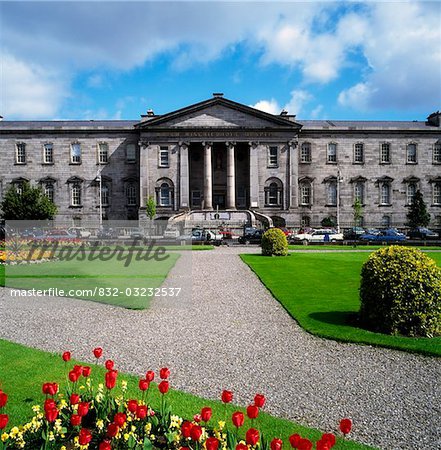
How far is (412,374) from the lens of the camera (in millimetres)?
7270

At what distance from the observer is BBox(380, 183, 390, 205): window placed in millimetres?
58594

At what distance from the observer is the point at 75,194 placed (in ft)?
189

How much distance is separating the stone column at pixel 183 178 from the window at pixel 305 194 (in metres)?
15.3

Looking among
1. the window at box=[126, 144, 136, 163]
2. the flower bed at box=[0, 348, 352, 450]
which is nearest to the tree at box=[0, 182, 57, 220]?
the window at box=[126, 144, 136, 163]

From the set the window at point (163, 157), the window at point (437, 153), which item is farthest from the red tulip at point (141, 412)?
the window at point (437, 153)

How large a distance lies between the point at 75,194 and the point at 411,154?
45.9 meters

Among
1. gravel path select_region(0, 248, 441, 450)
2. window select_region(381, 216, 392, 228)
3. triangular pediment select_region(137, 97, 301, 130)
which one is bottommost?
gravel path select_region(0, 248, 441, 450)

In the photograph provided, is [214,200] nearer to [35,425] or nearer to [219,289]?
[219,289]

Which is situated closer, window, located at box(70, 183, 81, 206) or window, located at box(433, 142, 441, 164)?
window, located at box(70, 183, 81, 206)

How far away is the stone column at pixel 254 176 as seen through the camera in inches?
2148

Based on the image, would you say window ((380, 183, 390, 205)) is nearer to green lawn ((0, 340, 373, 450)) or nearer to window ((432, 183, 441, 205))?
window ((432, 183, 441, 205))

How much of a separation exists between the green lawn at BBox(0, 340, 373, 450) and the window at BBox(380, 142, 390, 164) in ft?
188

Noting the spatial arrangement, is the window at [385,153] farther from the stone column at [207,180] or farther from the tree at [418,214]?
the stone column at [207,180]

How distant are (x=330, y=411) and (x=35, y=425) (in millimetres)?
3696
